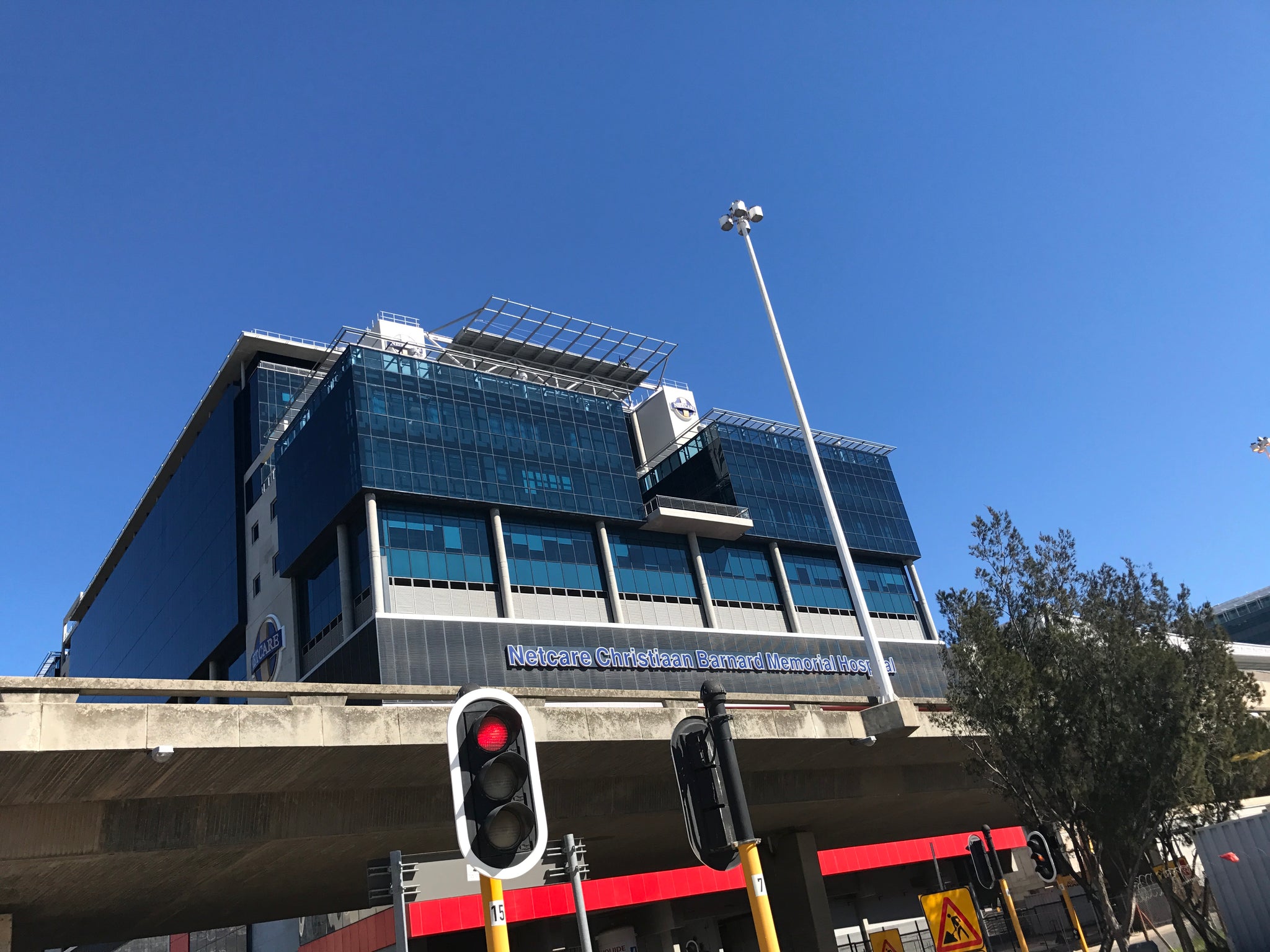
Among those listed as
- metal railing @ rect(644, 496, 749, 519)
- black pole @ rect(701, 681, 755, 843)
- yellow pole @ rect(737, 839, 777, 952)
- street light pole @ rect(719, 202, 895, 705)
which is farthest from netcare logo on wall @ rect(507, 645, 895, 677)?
black pole @ rect(701, 681, 755, 843)

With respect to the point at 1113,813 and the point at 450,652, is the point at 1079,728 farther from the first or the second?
the point at 450,652

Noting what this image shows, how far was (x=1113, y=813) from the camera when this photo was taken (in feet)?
63.6

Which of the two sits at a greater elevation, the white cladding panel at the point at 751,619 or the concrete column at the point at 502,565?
the concrete column at the point at 502,565

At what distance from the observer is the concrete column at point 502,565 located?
63094mm

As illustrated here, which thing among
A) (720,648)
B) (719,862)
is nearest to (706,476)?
(720,648)

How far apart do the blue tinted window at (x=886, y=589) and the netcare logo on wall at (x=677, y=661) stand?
653cm

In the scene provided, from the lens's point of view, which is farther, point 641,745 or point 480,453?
point 480,453

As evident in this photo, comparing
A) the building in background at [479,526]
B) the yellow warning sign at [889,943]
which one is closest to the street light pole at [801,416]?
the yellow warning sign at [889,943]

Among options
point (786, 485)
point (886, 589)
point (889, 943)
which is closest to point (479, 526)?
point (786, 485)

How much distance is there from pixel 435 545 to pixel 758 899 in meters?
57.1

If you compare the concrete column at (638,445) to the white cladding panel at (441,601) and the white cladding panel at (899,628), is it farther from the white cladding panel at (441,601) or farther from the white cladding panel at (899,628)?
the white cladding panel at (441,601)

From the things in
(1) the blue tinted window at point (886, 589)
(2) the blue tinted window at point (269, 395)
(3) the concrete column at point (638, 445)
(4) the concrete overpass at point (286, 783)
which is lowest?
(4) the concrete overpass at point (286, 783)

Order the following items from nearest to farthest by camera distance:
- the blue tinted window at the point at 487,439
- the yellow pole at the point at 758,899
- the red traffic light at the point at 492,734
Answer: the red traffic light at the point at 492,734
the yellow pole at the point at 758,899
the blue tinted window at the point at 487,439

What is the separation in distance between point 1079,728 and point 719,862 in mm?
15405
